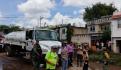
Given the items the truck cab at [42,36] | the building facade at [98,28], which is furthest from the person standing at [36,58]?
the building facade at [98,28]

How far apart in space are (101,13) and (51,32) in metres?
60.9

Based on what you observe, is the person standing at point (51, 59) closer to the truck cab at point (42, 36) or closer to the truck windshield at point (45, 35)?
the truck cab at point (42, 36)

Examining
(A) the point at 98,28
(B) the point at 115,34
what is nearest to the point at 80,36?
(A) the point at 98,28

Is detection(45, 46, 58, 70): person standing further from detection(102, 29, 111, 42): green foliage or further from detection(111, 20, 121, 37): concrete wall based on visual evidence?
detection(102, 29, 111, 42): green foliage

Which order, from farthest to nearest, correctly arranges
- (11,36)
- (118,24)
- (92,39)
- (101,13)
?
(101,13)
(92,39)
(118,24)
(11,36)

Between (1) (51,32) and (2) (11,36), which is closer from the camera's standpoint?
(1) (51,32)

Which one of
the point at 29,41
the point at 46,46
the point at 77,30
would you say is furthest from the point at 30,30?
the point at 77,30

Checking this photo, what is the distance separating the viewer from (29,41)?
22625mm

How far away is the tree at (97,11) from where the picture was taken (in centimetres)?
8200

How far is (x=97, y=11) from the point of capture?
8325 cm

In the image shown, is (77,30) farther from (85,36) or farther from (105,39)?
(105,39)

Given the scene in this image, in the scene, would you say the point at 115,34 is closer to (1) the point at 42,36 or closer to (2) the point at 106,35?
(2) the point at 106,35

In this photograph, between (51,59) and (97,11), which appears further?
(97,11)

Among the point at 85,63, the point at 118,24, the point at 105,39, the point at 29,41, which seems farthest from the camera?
the point at 105,39
